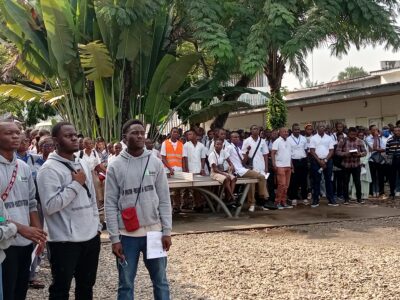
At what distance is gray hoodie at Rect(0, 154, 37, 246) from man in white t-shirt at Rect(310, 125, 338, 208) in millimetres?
8973

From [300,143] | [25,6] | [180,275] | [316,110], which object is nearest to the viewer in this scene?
[180,275]

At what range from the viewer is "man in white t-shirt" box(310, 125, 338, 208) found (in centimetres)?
1227

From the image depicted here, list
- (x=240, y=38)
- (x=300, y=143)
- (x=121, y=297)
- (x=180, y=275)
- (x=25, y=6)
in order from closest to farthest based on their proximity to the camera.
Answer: (x=121, y=297), (x=180, y=275), (x=300, y=143), (x=240, y=38), (x=25, y=6)

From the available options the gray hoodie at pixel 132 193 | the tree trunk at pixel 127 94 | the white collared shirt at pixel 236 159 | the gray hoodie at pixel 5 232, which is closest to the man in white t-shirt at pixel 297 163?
the white collared shirt at pixel 236 159

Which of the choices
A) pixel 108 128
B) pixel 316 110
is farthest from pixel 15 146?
pixel 316 110

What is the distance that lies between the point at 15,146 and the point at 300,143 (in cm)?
912

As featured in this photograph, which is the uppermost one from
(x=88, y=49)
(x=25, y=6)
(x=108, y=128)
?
(x=25, y=6)

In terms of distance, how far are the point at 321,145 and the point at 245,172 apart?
2253 millimetres

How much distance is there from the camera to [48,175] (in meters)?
4.04

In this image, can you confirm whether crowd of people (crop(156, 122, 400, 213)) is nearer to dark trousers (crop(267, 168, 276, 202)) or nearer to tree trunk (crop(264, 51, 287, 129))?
dark trousers (crop(267, 168, 276, 202))

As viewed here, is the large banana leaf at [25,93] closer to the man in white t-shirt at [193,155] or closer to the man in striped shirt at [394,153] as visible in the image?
the man in white t-shirt at [193,155]

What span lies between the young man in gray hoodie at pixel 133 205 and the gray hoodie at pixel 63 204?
8.6 inches

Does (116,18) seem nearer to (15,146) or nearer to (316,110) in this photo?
(15,146)

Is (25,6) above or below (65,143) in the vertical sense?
above
